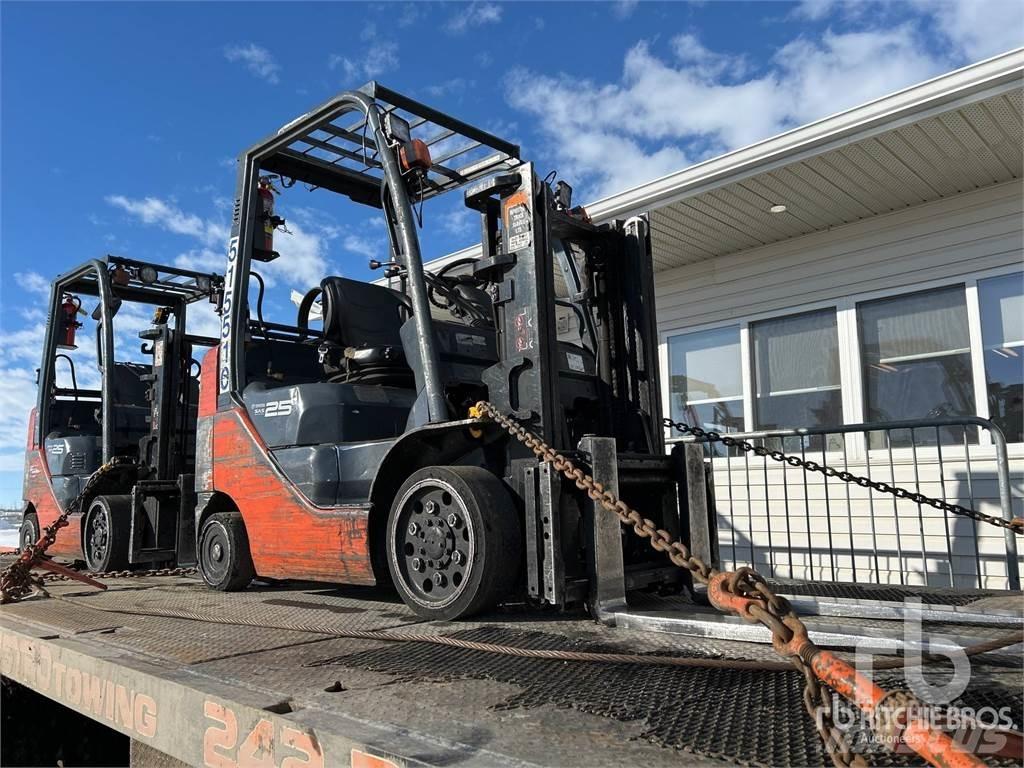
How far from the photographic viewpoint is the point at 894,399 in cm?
876

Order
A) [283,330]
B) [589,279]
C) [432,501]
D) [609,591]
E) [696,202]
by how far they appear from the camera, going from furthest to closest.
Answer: [696,202] < [283,330] < [589,279] < [432,501] < [609,591]

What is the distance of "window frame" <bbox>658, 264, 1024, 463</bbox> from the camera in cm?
800

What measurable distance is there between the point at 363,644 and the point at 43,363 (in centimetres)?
851

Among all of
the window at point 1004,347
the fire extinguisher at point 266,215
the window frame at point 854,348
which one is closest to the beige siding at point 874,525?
the window frame at point 854,348

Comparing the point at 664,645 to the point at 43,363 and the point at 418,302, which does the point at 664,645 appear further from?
the point at 43,363

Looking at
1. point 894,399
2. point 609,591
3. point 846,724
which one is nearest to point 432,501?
point 609,591

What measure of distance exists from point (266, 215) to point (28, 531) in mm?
6846

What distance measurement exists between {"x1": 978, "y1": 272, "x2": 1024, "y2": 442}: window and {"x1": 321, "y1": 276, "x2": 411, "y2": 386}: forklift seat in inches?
238

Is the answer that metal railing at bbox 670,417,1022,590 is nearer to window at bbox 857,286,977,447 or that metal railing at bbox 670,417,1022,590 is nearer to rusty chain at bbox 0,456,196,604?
window at bbox 857,286,977,447

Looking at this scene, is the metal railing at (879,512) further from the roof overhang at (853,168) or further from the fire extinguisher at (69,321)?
the fire extinguisher at (69,321)

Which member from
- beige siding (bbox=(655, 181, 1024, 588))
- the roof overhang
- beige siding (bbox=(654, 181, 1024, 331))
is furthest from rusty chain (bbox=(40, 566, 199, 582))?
beige siding (bbox=(654, 181, 1024, 331))

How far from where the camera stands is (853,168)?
25.5 ft

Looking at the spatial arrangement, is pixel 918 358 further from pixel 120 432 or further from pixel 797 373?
pixel 120 432

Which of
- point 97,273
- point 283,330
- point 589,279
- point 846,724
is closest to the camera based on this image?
point 846,724
